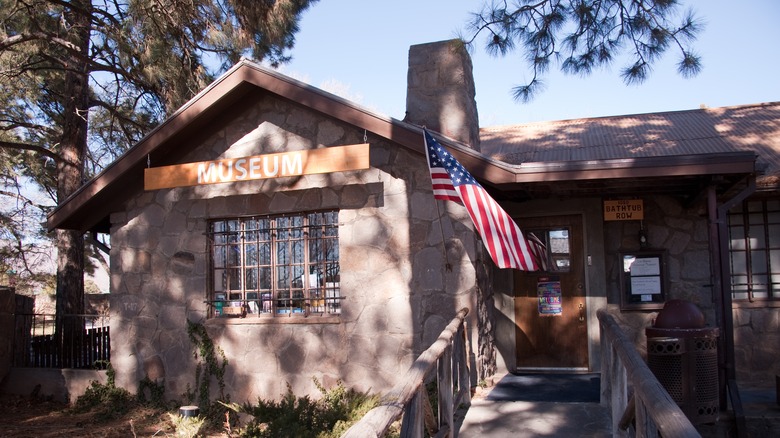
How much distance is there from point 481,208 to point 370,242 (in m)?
2.01

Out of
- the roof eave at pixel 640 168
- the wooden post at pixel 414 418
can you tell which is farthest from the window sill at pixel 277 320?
the wooden post at pixel 414 418

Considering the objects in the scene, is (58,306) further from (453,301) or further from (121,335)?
(453,301)

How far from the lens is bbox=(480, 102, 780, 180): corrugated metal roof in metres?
8.75

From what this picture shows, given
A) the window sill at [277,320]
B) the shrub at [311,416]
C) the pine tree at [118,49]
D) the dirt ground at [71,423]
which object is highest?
the pine tree at [118,49]

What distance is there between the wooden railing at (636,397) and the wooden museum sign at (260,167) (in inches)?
124

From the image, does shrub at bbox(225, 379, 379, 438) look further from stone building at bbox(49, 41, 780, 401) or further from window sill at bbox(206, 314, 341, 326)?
window sill at bbox(206, 314, 341, 326)

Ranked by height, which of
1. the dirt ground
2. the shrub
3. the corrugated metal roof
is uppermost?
the corrugated metal roof

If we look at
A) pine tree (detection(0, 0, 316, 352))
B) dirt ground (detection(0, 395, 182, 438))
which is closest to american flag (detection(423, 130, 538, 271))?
dirt ground (detection(0, 395, 182, 438))

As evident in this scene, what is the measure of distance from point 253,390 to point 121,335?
218 cm

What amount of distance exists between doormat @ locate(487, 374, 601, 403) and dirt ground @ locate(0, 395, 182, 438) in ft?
12.4

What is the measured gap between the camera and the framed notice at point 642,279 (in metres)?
8.66

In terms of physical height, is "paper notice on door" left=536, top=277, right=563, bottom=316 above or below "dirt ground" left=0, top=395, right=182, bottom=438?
above

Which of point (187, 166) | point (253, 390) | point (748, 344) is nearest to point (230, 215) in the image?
point (187, 166)

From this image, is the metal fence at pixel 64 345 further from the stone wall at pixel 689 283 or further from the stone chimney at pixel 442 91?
the stone wall at pixel 689 283
